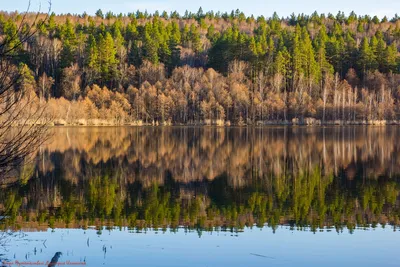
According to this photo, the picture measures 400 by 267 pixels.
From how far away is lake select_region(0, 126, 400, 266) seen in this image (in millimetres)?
13438

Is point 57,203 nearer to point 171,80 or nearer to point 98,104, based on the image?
point 98,104

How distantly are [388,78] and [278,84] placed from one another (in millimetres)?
20955

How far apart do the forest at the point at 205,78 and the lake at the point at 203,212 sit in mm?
49732

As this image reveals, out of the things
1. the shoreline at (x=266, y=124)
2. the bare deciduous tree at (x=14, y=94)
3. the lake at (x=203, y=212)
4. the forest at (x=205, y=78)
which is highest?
the forest at (x=205, y=78)

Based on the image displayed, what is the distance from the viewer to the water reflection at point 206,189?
1739 cm

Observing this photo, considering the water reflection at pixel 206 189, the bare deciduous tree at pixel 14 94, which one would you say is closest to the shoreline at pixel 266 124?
the water reflection at pixel 206 189

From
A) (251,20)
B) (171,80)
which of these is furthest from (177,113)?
(251,20)

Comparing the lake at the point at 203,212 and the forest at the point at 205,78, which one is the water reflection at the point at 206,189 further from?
→ the forest at the point at 205,78

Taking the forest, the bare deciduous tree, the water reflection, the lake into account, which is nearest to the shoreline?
the forest

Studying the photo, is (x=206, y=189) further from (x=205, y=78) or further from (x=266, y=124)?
(x=205, y=78)

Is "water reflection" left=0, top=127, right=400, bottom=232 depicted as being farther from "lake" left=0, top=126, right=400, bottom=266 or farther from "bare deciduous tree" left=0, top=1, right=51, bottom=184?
"bare deciduous tree" left=0, top=1, right=51, bottom=184

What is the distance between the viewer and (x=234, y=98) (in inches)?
3408

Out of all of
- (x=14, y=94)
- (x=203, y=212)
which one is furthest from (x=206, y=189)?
(x=14, y=94)

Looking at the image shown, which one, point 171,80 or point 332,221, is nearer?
point 332,221
